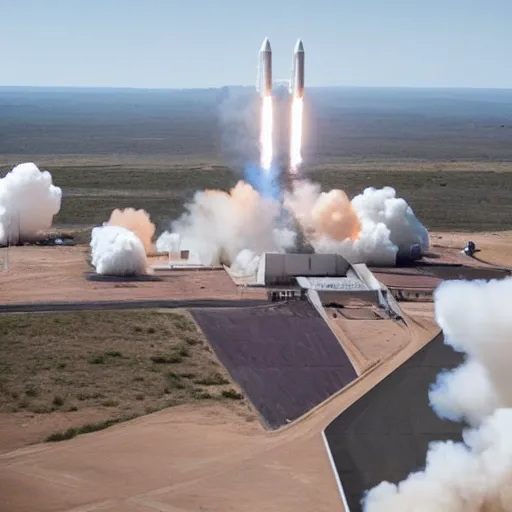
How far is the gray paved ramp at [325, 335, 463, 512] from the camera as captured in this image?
25797mm

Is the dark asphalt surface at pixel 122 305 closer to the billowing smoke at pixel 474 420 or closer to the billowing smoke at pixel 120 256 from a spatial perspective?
the billowing smoke at pixel 120 256

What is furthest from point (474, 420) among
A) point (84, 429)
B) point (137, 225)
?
point (137, 225)

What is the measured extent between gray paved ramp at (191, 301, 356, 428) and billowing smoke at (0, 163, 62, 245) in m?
20.2

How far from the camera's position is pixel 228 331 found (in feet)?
129

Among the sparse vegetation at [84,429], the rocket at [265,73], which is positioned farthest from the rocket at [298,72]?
the sparse vegetation at [84,429]

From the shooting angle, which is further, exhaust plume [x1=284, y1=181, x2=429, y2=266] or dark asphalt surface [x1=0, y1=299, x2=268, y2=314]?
exhaust plume [x1=284, y1=181, x2=429, y2=266]

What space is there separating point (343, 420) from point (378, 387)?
328 centimetres

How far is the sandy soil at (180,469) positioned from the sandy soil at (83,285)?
49.1 ft

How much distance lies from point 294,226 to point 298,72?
795 centimetres

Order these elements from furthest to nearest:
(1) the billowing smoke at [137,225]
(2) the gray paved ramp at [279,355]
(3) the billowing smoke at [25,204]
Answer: (3) the billowing smoke at [25,204], (1) the billowing smoke at [137,225], (2) the gray paved ramp at [279,355]

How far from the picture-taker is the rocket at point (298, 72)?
48.4 meters

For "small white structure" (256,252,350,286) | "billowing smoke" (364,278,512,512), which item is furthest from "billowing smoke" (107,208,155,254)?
"billowing smoke" (364,278,512,512)

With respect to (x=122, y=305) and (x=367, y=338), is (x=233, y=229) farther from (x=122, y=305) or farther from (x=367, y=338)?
(x=367, y=338)

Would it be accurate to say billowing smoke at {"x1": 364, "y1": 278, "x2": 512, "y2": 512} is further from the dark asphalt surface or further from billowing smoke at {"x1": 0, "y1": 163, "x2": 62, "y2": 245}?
billowing smoke at {"x1": 0, "y1": 163, "x2": 62, "y2": 245}
